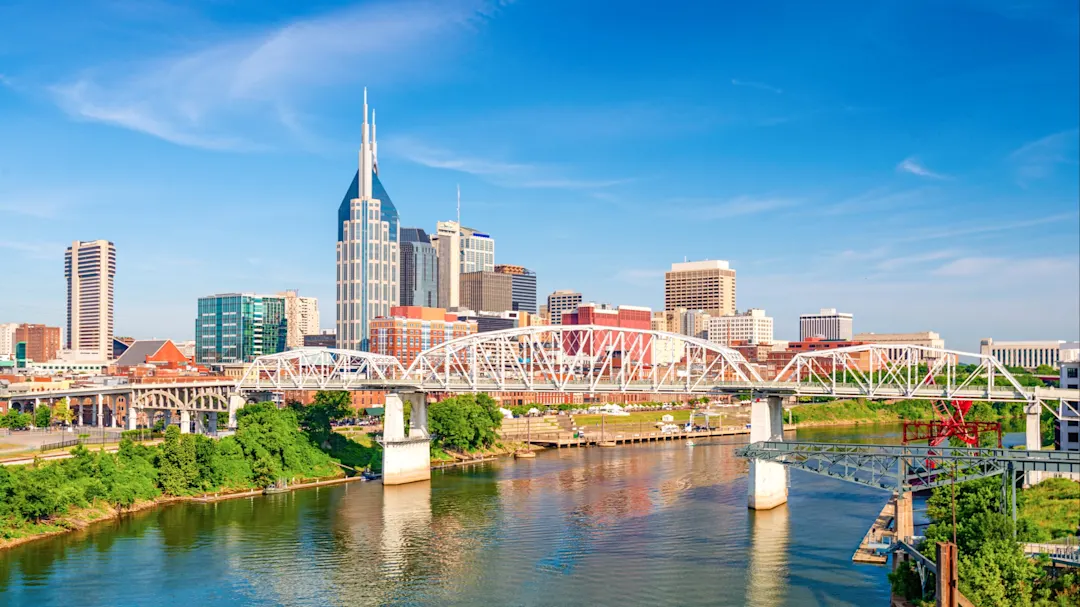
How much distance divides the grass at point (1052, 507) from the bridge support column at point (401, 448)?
51587mm

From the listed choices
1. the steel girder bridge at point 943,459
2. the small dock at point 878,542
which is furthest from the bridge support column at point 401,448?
the small dock at point 878,542

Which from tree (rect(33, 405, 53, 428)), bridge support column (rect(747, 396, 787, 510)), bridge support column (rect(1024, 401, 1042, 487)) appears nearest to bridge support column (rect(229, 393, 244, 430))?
tree (rect(33, 405, 53, 428))

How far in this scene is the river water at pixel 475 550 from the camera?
5244cm

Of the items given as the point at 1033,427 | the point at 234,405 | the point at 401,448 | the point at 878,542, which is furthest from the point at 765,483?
the point at 234,405

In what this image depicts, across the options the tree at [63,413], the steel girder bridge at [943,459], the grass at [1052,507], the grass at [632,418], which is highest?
the steel girder bridge at [943,459]

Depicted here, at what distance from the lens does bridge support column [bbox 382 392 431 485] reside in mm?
92562

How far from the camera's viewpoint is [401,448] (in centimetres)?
9369

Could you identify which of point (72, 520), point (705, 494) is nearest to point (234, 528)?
point (72, 520)

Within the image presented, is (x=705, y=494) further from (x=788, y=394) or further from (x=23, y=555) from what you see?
(x=23, y=555)

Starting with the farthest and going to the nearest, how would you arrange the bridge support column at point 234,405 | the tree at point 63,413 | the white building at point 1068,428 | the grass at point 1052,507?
the tree at point 63,413 → the bridge support column at point 234,405 → the white building at point 1068,428 → the grass at point 1052,507

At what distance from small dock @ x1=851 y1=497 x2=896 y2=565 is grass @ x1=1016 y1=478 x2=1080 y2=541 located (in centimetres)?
757

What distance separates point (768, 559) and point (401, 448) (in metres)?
43.5

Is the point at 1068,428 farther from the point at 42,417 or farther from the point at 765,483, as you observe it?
the point at 42,417

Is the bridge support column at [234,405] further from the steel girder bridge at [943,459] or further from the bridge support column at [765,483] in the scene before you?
the steel girder bridge at [943,459]
